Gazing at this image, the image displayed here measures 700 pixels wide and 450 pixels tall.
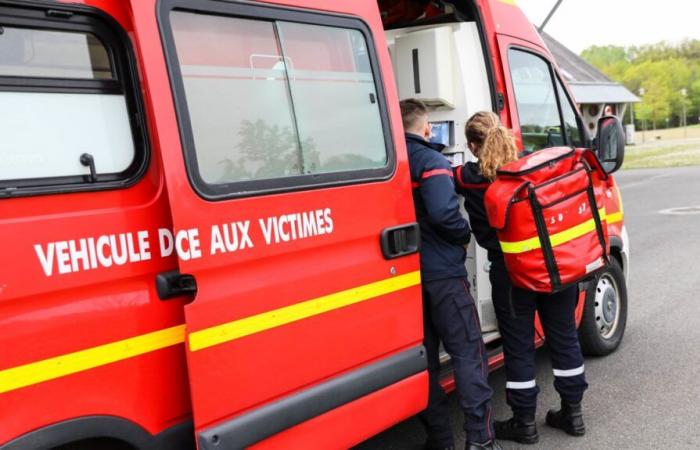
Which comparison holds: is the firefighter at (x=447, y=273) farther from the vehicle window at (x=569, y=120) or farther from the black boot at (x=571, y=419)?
the vehicle window at (x=569, y=120)

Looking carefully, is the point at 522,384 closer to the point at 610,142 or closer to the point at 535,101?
the point at 610,142

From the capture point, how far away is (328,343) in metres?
2.70

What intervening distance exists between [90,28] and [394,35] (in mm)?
2369

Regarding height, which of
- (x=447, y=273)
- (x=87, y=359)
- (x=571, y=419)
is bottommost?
(x=571, y=419)

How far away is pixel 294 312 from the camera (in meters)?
2.56

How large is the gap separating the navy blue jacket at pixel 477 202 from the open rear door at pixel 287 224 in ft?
1.80

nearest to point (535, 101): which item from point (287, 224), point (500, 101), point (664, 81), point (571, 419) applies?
point (500, 101)

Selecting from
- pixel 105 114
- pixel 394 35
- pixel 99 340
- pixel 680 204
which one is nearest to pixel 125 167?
pixel 105 114

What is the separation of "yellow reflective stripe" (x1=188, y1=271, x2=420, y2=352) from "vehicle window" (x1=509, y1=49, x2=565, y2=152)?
5.13 feet

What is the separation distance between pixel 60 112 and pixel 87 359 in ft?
2.51

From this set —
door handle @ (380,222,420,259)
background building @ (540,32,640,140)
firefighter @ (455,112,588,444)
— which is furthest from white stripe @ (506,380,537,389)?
background building @ (540,32,640,140)

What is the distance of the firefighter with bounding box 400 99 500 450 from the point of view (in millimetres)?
3145

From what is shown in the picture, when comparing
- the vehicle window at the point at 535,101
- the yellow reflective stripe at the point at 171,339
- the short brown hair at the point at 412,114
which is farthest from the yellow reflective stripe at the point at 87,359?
the vehicle window at the point at 535,101

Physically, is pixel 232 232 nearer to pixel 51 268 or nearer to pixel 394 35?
pixel 51 268
